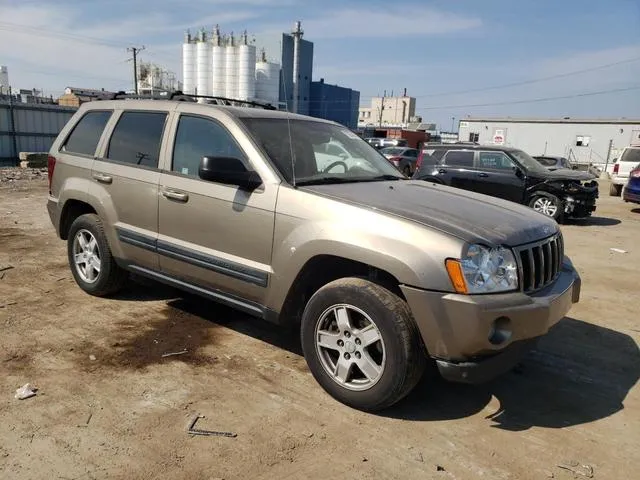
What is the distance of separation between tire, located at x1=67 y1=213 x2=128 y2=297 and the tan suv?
0.02 m

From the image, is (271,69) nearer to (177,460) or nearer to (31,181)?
(31,181)

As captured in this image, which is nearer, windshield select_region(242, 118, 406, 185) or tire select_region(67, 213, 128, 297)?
windshield select_region(242, 118, 406, 185)

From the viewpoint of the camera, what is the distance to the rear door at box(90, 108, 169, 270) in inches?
169

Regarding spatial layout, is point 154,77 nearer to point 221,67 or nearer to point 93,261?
point 221,67

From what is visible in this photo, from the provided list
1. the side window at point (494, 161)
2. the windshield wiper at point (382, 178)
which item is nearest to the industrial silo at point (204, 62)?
the side window at point (494, 161)

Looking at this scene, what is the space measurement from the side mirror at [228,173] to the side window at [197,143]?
29 cm

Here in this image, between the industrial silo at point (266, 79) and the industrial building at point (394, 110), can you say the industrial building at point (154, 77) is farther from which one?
the industrial building at point (394, 110)

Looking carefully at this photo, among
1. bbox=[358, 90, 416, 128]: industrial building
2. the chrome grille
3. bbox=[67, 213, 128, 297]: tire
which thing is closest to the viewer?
the chrome grille

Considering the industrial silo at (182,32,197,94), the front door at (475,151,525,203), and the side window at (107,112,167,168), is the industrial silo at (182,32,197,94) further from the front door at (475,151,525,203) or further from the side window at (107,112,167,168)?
the side window at (107,112,167,168)

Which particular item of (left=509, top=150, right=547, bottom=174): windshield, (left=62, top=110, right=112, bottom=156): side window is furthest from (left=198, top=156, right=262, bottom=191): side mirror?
(left=509, top=150, right=547, bottom=174): windshield

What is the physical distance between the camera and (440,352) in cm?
290

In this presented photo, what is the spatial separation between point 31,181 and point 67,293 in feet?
37.7

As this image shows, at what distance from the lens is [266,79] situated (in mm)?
58375

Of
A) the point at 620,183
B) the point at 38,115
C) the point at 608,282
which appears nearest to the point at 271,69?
the point at 38,115
